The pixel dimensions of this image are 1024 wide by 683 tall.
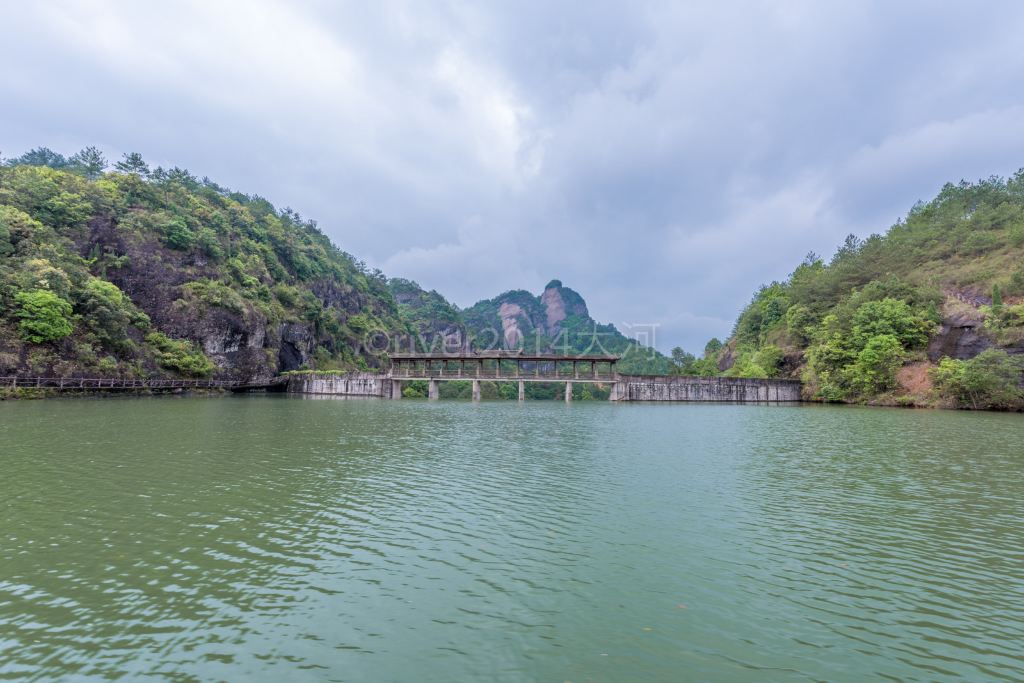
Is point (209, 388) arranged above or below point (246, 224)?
below

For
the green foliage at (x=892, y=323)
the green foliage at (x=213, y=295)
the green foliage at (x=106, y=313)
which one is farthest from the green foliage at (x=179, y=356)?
the green foliage at (x=892, y=323)

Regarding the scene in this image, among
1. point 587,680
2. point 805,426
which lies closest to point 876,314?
point 805,426

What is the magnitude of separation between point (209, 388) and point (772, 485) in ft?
196

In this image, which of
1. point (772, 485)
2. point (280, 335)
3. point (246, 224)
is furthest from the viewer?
point (246, 224)

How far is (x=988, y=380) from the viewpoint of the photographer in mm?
41156

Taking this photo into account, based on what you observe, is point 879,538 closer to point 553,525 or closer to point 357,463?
point 553,525

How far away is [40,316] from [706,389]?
2622 inches

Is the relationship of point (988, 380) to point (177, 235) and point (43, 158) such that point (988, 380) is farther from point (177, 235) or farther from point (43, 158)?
point (43, 158)

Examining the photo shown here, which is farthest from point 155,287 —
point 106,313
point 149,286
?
point 106,313

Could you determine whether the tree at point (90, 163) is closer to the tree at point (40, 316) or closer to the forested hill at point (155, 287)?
the forested hill at point (155, 287)

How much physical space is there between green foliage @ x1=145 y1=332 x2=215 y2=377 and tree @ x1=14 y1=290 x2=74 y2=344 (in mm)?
11629

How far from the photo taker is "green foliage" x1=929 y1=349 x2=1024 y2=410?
1618 inches

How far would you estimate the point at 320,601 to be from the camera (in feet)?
22.1

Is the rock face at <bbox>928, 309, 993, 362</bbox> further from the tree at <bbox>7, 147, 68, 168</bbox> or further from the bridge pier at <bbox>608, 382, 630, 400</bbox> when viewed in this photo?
the tree at <bbox>7, 147, 68, 168</bbox>
